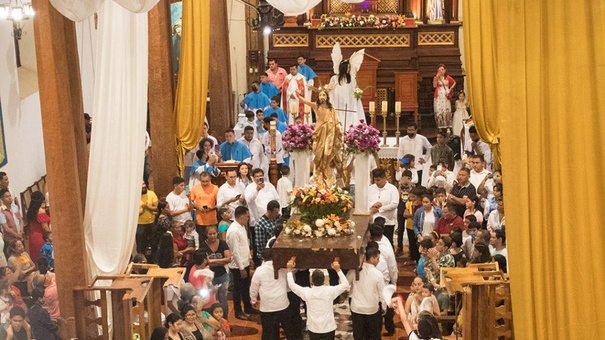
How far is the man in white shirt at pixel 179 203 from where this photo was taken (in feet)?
34.5

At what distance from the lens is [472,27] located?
10617 mm

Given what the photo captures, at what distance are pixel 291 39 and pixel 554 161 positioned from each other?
14.8 metres

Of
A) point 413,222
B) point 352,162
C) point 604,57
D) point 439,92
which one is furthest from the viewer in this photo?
point 439,92

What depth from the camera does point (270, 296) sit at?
28.5 feet

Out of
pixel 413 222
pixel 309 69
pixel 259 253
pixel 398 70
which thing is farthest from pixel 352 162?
pixel 398 70

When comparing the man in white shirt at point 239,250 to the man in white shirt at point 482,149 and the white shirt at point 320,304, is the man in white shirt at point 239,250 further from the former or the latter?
the man in white shirt at point 482,149

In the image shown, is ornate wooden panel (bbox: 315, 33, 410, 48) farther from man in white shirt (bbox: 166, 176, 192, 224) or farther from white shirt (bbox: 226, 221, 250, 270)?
white shirt (bbox: 226, 221, 250, 270)

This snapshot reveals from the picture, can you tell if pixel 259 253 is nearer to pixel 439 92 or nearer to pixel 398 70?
pixel 439 92

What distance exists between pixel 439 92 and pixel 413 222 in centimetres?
716

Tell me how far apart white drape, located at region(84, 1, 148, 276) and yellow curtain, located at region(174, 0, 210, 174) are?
11.3ft

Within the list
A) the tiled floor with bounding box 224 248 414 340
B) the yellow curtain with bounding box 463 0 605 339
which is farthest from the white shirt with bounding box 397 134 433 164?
the yellow curtain with bounding box 463 0 605 339

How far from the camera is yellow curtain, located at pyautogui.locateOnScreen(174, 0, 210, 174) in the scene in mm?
11266

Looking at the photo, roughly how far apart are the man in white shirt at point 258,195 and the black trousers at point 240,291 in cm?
129

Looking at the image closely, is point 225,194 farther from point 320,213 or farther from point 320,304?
point 320,304
